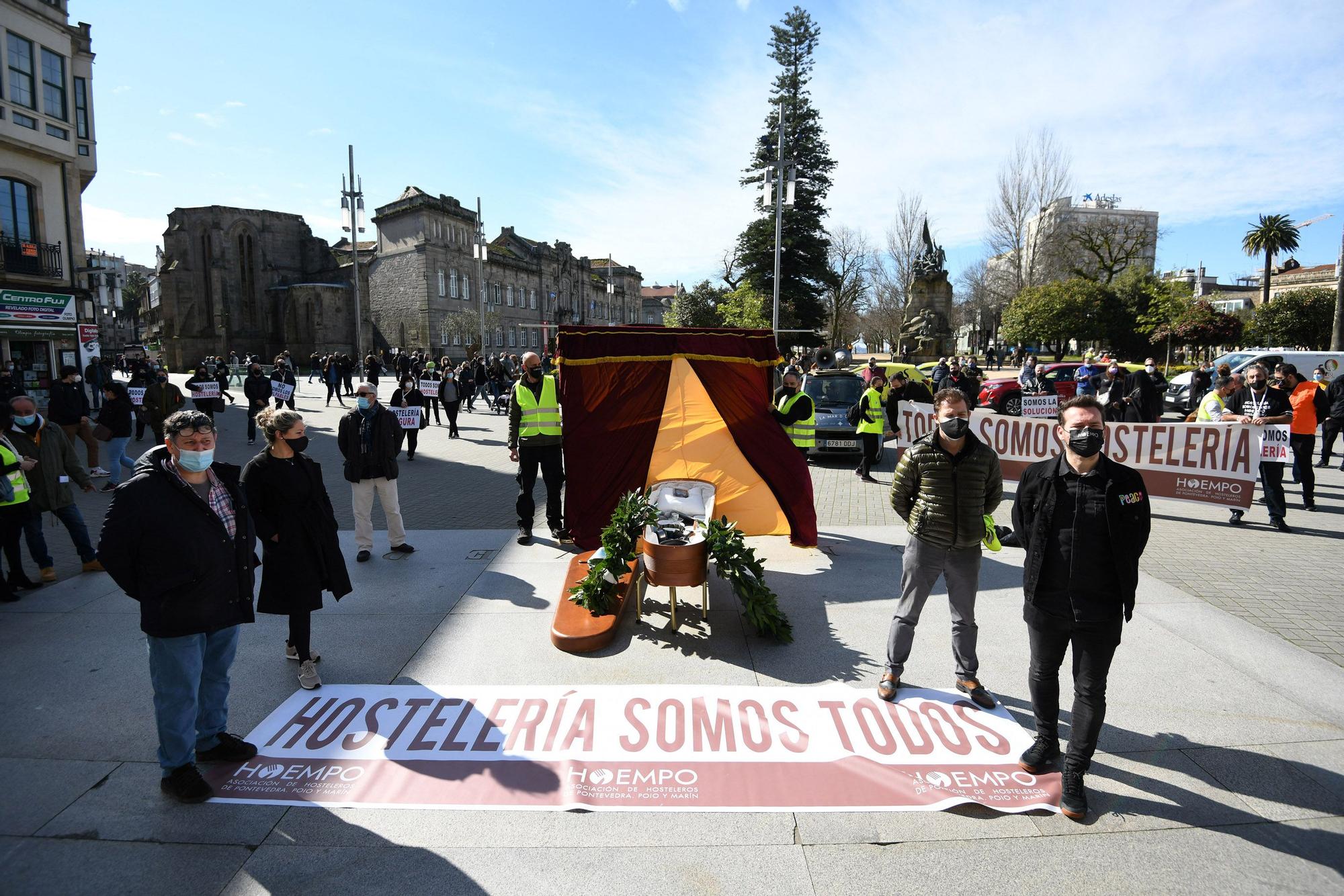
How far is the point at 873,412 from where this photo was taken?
11336 millimetres

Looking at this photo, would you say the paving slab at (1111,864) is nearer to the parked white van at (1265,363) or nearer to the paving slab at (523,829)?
the paving slab at (523,829)

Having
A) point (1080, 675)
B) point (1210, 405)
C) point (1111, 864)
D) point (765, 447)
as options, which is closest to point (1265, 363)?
point (1210, 405)

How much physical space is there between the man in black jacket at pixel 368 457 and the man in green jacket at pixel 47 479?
2280 millimetres

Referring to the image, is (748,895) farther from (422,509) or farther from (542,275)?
Answer: (542,275)

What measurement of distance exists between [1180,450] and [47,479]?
42.8ft

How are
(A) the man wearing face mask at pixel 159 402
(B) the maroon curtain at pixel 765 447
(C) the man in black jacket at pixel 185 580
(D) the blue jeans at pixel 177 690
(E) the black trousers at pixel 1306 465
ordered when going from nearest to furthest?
(C) the man in black jacket at pixel 185 580 → (D) the blue jeans at pixel 177 690 → (B) the maroon curtain at pixel 765 447 → (E) the black trousers at pixel 1306 465 → (A) the man wearing face mask at pixel 159 402

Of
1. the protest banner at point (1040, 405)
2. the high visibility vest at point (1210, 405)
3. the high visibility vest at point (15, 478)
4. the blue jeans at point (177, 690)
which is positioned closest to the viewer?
the blue jeans at point (177, 690)

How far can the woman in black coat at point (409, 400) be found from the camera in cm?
1403

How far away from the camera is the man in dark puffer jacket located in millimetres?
4164

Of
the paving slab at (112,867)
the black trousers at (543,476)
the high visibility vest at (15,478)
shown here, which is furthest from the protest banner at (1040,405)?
the high visibility vest at (15,478)

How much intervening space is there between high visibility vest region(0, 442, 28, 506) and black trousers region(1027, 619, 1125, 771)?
791 cm

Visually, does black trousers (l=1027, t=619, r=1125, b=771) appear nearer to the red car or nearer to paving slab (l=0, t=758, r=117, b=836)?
paving slab (l=0, t=758, r=117, b=836)

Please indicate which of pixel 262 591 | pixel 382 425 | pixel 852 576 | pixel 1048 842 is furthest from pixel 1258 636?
pixel 382 425

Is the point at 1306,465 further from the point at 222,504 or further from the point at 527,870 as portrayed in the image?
the point at 222,504
